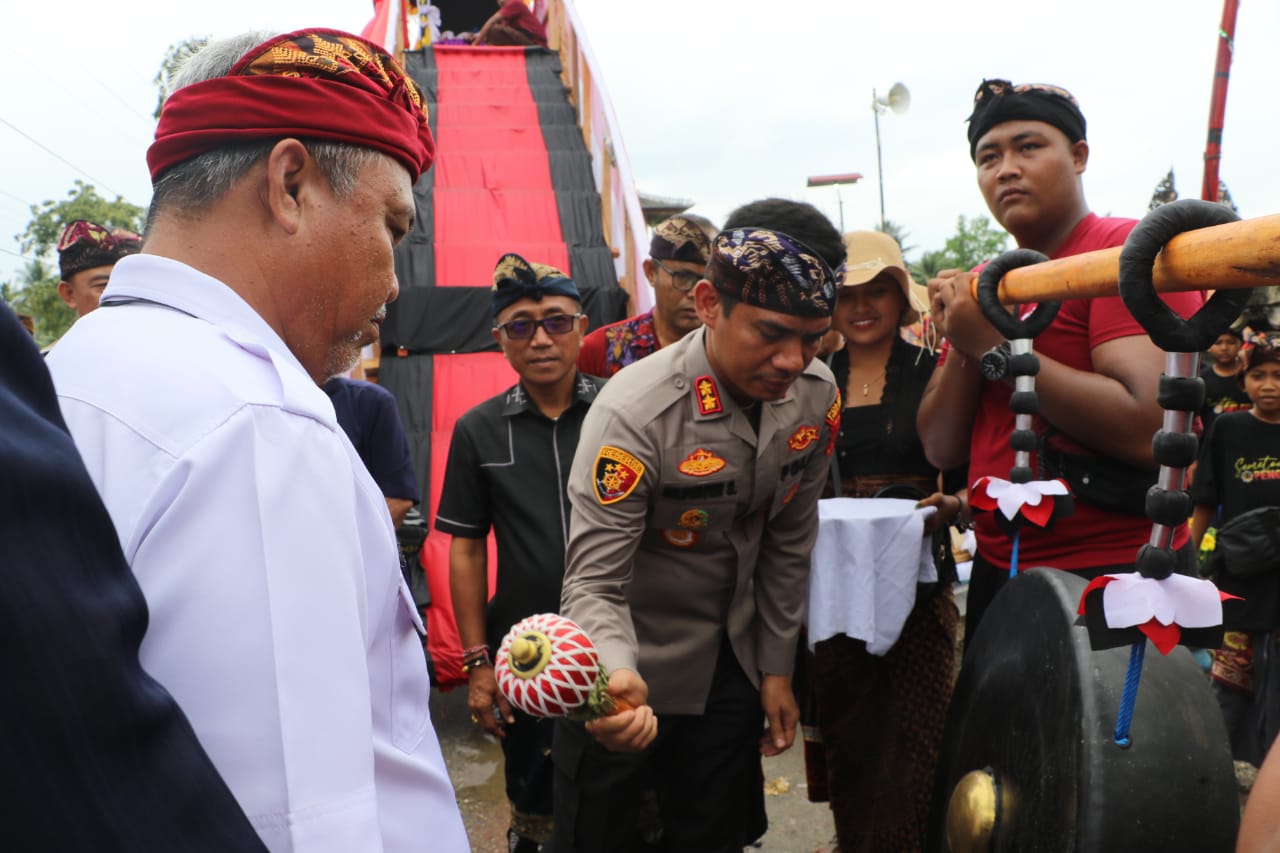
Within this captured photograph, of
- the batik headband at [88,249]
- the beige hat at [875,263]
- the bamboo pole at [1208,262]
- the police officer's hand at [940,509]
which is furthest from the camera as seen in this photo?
the batik headband at [88,249]

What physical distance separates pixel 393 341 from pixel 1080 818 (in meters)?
5.93

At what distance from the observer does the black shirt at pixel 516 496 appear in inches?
111

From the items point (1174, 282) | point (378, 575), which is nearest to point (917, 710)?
point (1174, 282)

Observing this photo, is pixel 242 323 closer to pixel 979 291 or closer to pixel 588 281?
pixel 979 291

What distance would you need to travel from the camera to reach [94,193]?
2244 centimetres

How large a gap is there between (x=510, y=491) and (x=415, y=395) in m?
3.50

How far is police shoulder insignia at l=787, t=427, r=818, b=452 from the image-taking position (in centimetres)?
225

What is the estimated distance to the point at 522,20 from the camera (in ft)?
39.9

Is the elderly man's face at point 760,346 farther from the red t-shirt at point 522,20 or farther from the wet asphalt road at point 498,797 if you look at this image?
the red t-shirt at point 522,20

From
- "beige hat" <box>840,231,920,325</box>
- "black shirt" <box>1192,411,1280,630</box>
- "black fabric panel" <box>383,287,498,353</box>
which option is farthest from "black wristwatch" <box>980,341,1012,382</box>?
"black fabric panel" <box>383,287,498,353</box>

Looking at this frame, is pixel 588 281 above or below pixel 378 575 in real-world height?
above

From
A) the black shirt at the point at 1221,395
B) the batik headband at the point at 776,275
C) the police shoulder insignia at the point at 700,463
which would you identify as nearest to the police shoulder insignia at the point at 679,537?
the police shoulder insignia at the point at 700,463

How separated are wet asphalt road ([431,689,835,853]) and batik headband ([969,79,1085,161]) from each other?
2.49m

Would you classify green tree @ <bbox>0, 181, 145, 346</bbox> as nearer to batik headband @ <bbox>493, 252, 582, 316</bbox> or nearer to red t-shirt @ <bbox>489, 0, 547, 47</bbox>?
red t-shirt @ <bbox>489, 0, 547, 47</bbox>
